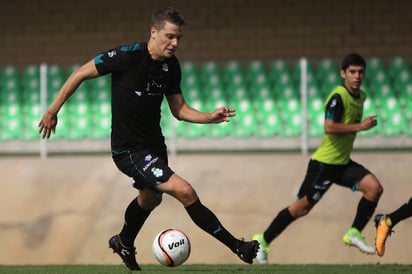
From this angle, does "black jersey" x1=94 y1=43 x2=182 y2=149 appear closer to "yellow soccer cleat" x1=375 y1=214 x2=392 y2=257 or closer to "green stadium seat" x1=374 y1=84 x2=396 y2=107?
"yellow soccer cleat" x1=375 y1=214 x2=392 y2=257

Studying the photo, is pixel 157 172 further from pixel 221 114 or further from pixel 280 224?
pixel 280 224

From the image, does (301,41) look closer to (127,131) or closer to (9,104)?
(9,104)

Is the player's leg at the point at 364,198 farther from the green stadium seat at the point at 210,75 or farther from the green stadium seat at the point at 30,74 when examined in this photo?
the green stadium seat at the point at 30,74

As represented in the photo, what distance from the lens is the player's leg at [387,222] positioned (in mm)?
10930

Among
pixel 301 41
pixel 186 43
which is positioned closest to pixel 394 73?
pixel 301 41

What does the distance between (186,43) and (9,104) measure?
3.70 meters

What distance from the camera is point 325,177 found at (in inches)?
472

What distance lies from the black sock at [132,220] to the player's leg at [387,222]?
8.00 ft

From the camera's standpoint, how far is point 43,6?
20078 mm

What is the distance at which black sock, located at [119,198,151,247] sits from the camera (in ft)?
32.6

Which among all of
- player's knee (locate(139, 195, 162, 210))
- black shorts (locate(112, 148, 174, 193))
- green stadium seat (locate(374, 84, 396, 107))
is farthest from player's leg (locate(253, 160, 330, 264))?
green stadium seat (locate(374, 84, 396, 107))

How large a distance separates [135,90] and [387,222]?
10.3 ft

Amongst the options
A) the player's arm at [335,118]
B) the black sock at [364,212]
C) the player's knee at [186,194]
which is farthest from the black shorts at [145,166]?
the black sock at [364,212]

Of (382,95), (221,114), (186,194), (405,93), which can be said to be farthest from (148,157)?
(405,93)
